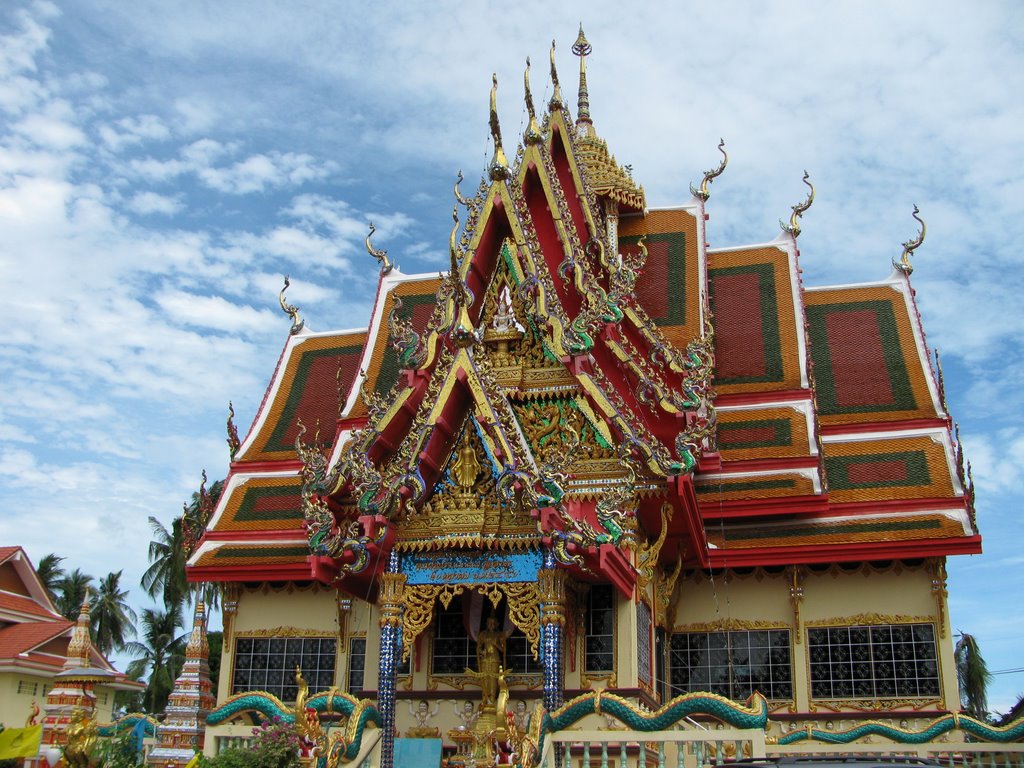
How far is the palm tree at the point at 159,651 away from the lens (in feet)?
125

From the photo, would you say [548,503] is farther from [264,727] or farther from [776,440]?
[776,440]

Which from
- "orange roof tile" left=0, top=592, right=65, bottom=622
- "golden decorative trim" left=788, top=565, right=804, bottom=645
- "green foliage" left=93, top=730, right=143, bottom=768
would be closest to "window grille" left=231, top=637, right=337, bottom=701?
"green foliage" left=93, top=730, right=143, bottom=768

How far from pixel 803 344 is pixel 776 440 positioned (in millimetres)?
2219

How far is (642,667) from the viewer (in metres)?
12.6

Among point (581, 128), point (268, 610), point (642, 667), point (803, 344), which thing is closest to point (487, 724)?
point (642, 667)

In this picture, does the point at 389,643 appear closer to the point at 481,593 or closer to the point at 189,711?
the point at 481,593

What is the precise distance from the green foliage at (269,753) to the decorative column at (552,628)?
7.88 ft

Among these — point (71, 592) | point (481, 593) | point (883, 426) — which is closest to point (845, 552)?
point (883, 426)

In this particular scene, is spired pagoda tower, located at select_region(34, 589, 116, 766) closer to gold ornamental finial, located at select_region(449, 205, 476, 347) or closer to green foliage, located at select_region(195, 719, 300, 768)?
green foliage, located at select_region(195, 719, 300, 768)

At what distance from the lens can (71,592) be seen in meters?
46.1

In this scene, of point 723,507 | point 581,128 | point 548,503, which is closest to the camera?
point 548,503

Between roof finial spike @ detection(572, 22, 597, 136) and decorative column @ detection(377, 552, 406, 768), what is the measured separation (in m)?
14.1

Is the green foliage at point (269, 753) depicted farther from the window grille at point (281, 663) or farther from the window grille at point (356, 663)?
the window grille at point (281, 663)

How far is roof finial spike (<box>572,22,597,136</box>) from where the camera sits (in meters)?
22.2
